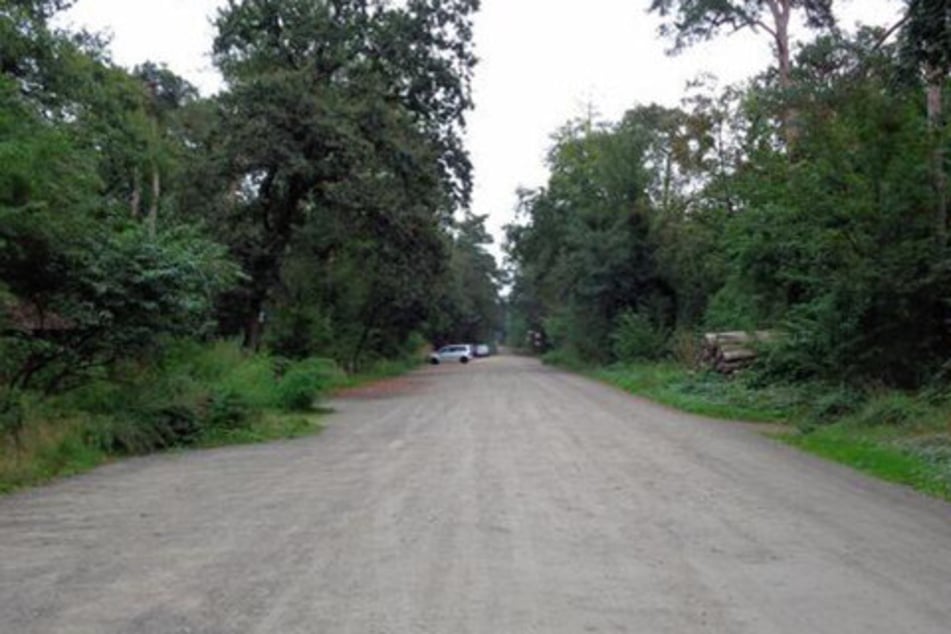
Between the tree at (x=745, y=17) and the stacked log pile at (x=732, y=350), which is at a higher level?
the tree at (x=745, y=17)

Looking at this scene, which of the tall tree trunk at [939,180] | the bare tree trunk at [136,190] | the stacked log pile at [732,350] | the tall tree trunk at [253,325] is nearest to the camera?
the tall tree trunk at [939,180]

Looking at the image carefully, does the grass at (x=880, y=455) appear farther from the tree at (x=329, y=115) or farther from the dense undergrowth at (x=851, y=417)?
the tree at (x=329, y=115)

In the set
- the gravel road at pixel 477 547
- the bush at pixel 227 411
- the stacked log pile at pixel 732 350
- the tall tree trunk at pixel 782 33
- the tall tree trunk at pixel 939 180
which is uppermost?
the tall tree trunk at pixel 782 33

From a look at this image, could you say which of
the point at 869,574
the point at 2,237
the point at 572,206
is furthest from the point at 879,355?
the point at 572,206

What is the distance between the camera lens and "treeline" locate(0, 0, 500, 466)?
1544 cm

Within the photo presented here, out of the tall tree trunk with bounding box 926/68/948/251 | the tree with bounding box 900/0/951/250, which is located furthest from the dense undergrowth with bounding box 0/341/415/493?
the tall tree trunk with bounding box 926/68/948/251

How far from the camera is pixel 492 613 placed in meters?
6.04

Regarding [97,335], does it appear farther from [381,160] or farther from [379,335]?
[379,335]

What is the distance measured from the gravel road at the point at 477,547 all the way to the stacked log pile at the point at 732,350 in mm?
12381

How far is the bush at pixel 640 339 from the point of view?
44094 millimetres

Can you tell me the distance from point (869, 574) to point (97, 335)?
13.0 meters

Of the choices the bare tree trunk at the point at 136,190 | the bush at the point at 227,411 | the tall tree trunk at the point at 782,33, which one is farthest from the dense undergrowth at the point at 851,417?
the bare tree trunk at the point at 136,190

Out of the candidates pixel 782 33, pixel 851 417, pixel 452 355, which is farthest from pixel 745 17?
pixel 452 355

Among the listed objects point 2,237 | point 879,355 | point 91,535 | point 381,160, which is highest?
point 381,160
